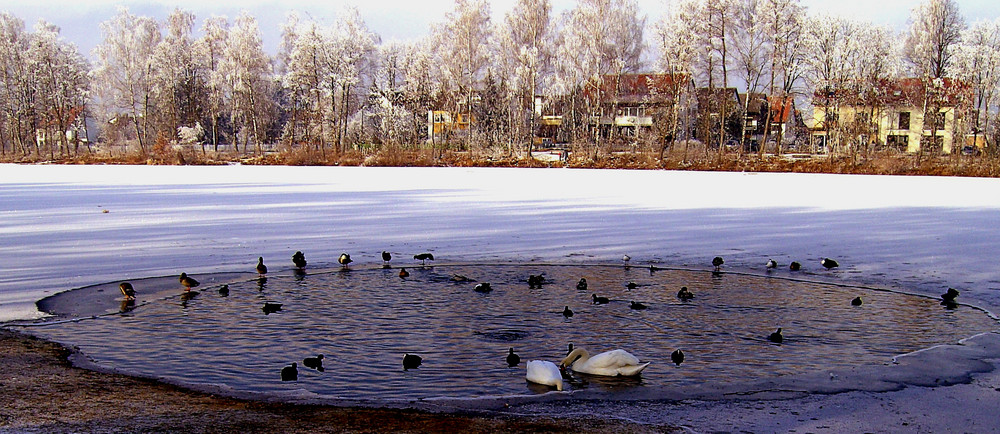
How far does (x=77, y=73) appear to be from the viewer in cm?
5628

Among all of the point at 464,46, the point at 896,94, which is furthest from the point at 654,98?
the point at 896,94

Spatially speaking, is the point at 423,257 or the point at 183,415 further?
the point at 423,257

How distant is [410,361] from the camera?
5750 mm

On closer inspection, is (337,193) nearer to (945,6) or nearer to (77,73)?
(77,73)

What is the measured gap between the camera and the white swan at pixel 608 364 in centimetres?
549

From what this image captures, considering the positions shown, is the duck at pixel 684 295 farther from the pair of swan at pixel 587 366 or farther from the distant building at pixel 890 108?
the distant building at pixel 890 108

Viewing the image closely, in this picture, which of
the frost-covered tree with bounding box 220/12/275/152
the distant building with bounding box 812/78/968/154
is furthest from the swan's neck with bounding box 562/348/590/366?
the frost-covered tree with bounding box 220/12/275/152

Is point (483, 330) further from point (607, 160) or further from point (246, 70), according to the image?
point (246, 70)

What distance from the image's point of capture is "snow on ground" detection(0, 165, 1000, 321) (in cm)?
994

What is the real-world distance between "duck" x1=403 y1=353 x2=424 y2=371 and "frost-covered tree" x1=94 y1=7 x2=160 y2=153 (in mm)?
54746

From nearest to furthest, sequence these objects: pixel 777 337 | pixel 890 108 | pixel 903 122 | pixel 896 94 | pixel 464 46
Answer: pixel 777 337 < pixel 464 46 < pixel 896 94 < pixel 890 108 < pixel 903 122

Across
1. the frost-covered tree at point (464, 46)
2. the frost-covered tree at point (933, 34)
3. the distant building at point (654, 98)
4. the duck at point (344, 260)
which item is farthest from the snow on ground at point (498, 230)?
the frost-covered tree at point (933, 34)

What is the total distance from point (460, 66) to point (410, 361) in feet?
157

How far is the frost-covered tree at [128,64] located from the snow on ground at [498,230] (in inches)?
1429
